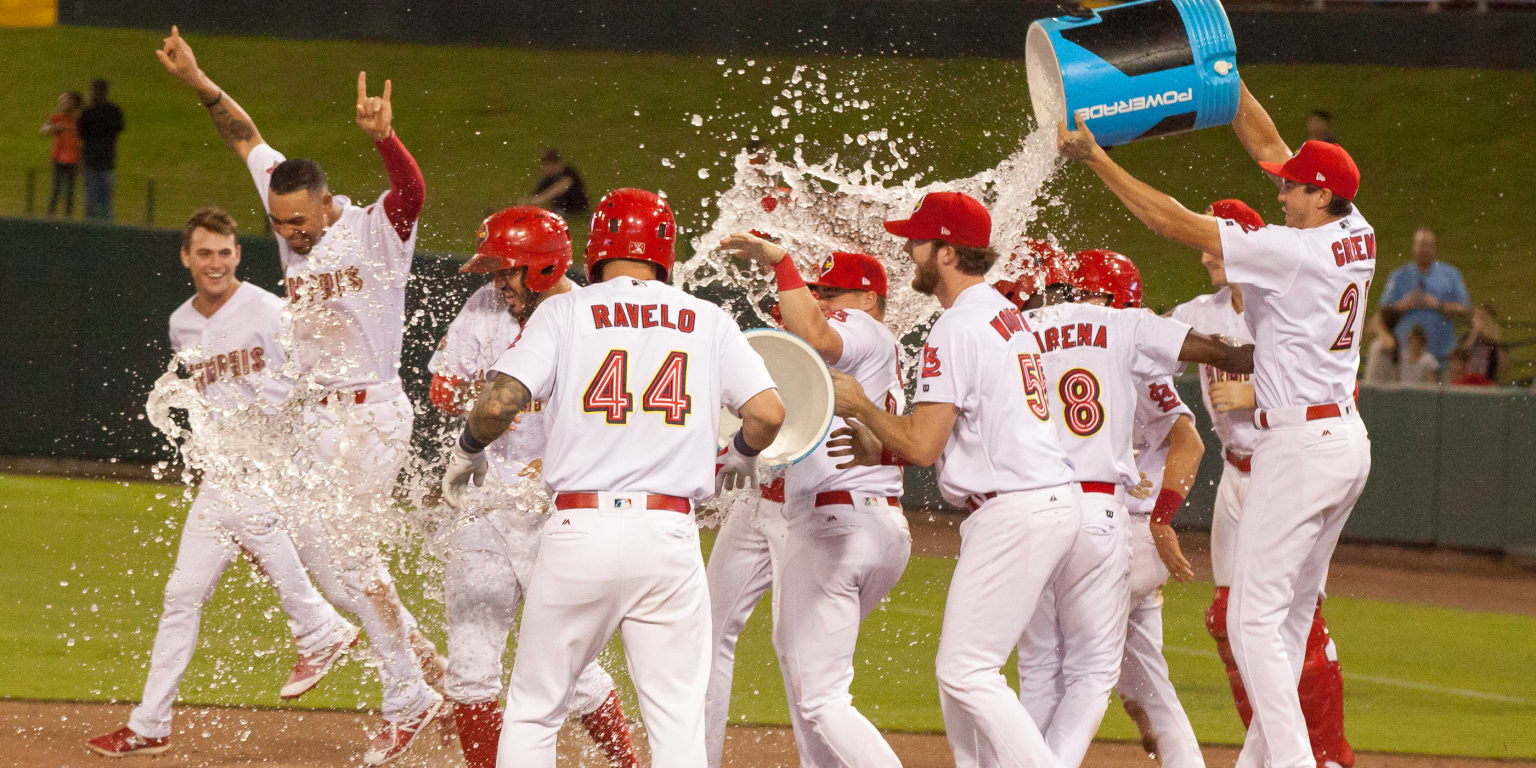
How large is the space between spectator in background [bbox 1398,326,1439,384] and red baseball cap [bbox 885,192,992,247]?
34.1ft

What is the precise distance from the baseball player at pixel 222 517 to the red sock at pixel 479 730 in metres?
1.44

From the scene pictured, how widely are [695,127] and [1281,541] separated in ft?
85.6

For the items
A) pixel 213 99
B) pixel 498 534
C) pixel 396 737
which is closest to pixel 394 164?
pixel 213 99

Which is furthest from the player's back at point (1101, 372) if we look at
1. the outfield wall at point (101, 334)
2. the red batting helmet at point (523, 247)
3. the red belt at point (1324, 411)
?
the outfield wall at point (101, 334)

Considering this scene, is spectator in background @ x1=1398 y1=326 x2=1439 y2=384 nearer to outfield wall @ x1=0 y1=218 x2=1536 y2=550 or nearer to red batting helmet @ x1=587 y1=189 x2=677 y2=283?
outfield wall @ x1=0 y1=218 x2=1536 y2=550

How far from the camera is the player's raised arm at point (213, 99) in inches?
289

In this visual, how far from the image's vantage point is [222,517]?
22.0 feet

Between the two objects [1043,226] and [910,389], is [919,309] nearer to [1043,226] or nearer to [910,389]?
[910,389]

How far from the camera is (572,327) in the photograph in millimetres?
4797

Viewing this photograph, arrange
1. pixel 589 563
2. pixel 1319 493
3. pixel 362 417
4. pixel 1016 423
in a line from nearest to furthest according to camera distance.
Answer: pixel 589 563 → pixel 1016 423 → pixel 1319 493 → pixel 362 417

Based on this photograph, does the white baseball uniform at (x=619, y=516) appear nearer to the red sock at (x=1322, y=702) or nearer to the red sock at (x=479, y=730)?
the red sock at (x=479, y=730)

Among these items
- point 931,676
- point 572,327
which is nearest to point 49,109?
point 931,676

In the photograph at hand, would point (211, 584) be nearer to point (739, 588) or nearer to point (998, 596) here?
point (739, 588)

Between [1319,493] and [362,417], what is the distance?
3.83m
